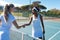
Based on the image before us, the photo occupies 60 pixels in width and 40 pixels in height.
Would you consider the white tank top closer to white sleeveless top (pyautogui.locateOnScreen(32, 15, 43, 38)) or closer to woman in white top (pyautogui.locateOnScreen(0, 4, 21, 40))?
white sleeveless top (pyautogui.locateOnScreen(32, 15, 43, 38))

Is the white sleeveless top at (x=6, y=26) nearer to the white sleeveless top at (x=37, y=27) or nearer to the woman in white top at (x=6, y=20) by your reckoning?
the woman in white top at (x=6, y=20)

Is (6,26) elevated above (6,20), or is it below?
below

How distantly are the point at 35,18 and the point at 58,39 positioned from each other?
7.63 meters

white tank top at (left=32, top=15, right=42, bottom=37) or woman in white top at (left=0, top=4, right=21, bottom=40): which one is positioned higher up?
woman in white top at (left=0, top=4, right=21, bottom=40)

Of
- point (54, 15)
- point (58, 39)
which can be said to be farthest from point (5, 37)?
point (54, 15)

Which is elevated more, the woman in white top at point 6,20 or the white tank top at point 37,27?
the woman in white top at point 6,20

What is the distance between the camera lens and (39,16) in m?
4.82

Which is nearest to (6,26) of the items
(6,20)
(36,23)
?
(6,20)

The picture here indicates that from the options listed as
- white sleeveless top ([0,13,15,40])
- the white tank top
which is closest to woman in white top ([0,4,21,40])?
white sleeveless top ([0,13,15,40])

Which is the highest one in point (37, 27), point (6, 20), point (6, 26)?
point (6, 20)

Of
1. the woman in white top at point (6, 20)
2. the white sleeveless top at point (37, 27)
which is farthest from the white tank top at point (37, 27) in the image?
the woman in white top at point (6, 20)

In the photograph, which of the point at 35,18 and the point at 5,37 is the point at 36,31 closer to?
the point at 35,18

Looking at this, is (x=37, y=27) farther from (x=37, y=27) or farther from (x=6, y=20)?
→ (x=6, y=20)

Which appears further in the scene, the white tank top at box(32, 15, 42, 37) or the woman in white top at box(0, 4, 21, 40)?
the white tank top at box(32, 15, 42, 37)
